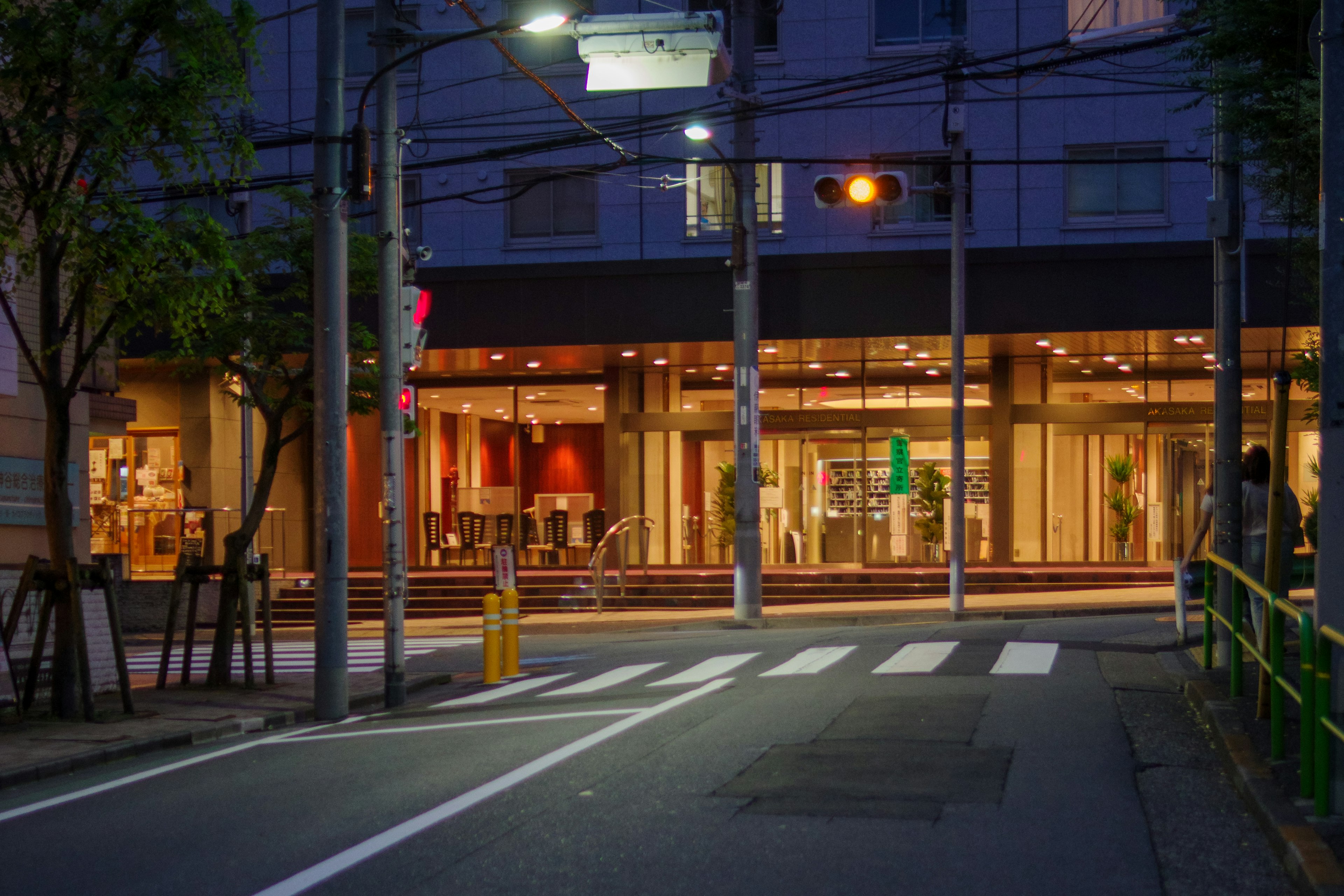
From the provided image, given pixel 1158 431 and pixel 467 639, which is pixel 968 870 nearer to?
pixel 467 639

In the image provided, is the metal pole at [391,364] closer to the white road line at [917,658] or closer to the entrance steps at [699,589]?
the white road line at [917,658]

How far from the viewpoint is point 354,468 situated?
31.6m

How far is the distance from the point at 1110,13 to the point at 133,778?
788 inches

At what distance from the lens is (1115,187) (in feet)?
85.8

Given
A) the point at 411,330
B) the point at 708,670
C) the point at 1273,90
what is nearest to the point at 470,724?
the point at 708,670

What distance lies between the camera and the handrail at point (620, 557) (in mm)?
23422

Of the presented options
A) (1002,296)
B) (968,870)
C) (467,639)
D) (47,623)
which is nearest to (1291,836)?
(968,870)

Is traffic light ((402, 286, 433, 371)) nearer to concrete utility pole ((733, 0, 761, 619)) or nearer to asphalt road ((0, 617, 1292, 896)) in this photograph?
asphalt road ((0, 617, 1292, 896))

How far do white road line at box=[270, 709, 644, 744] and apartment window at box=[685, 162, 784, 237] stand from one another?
1661 centimetres

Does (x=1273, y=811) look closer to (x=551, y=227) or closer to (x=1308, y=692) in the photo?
(x=1308, y=692)

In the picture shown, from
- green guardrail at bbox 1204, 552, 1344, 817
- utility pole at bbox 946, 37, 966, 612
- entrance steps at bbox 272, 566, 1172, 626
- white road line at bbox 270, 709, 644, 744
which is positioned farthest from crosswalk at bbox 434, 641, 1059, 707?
entrance steps at bbox 272, 566, 1172, 626

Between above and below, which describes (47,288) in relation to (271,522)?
above

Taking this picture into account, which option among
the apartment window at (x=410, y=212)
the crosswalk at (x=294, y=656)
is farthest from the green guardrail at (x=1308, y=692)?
the apartment window at (x=410, y=212)

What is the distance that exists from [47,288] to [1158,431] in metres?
22.0
